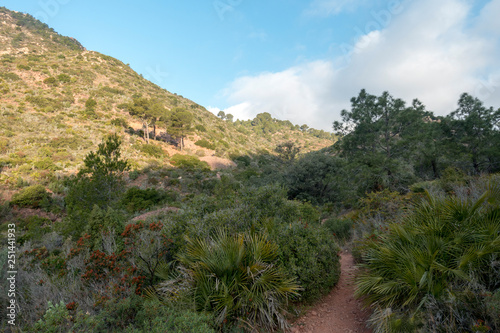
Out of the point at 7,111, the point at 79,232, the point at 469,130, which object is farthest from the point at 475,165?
the point at 7,111

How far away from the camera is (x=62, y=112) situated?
1342 inches

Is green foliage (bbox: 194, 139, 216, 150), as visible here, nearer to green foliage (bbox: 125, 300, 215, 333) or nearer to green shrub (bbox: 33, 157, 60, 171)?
green shrub (bbox: 33, 157, 60, 171)

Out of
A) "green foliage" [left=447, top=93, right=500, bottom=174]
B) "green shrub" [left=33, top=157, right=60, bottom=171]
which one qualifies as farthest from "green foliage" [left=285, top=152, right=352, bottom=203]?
"green shrub" [left=33, top=157, right=60, bottom=171]

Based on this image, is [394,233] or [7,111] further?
[7,111]

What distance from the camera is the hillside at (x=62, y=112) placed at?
2392 centimetres

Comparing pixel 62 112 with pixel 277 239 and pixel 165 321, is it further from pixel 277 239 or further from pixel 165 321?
pixel 165 321

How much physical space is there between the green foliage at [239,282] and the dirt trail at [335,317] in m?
0.58

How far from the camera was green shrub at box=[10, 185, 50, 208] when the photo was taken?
1574cm

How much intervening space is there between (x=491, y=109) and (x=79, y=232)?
22149 millimetres

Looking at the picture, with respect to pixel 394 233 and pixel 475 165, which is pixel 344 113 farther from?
pixel 394 233

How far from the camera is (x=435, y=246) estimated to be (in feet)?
11.6

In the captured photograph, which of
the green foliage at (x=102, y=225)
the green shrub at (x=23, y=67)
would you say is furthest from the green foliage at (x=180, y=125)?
the green foliage at (x=102, y=225)

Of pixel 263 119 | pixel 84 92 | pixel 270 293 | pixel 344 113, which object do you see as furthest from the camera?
pixel 263 119

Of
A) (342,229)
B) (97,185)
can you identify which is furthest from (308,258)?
(97,185)
